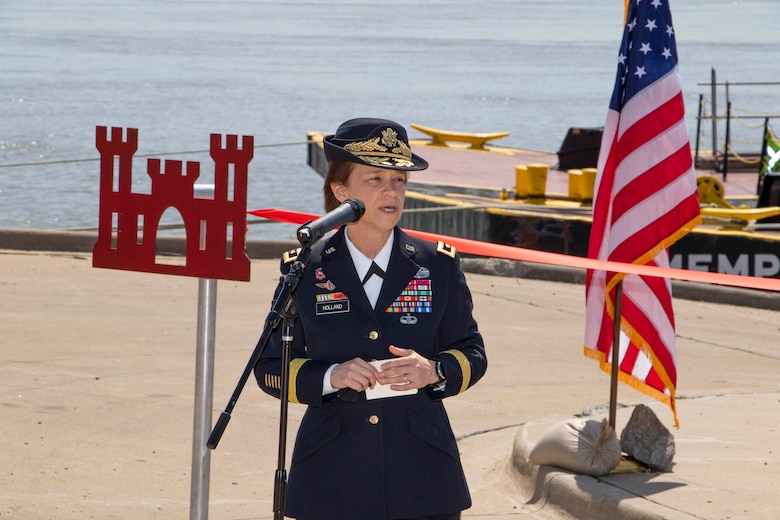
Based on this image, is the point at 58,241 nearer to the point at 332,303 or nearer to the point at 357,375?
the point at 332,303

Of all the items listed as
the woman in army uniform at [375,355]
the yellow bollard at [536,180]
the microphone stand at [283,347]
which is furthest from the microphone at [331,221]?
the yellow bollard at [536,180]

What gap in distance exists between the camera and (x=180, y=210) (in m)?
4.03

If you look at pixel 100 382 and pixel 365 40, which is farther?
pixel 365 40

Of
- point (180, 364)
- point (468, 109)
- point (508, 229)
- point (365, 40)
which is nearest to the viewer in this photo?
point (180, 364)

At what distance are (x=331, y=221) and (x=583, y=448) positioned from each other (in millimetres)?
3001

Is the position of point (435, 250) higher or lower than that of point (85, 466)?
higher

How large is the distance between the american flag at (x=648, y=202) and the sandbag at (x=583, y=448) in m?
0.43

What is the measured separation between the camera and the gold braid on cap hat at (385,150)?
133 inches

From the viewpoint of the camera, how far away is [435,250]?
11.6 feet

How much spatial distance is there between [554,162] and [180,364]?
1664cm

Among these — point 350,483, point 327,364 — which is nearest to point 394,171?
point 327,364

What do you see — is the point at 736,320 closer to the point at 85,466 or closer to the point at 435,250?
the point at 85,466

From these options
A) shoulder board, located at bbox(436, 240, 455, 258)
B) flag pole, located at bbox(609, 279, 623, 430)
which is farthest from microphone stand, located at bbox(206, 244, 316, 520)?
flag pole, located at bbox(609, 279, 623, 430)

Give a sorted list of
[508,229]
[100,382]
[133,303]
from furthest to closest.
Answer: [508,229]
[133,303]
[100,382]
